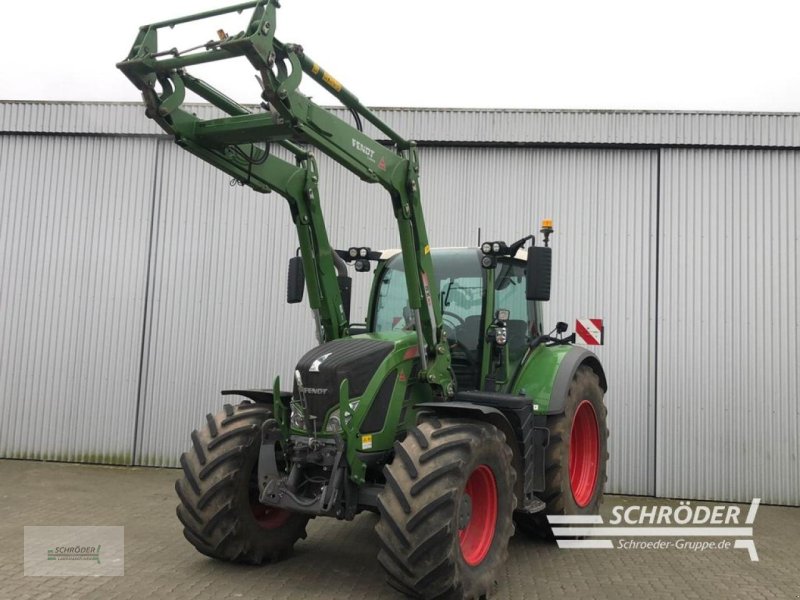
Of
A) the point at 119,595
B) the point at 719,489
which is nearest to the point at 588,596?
the point at 119,595

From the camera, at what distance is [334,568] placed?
197 inches

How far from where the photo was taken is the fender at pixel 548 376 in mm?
5727

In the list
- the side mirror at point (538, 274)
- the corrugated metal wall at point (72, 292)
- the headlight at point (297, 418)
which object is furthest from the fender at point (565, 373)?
the corrugated metal wall at point (72, 292)

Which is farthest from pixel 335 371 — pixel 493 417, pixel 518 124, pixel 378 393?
pixel 518 124

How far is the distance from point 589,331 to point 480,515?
14.4ft

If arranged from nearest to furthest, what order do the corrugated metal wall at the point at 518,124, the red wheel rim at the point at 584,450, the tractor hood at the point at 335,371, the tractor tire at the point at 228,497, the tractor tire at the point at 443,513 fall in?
the tractor tire at the point at 443,513 < the tractor hood at the point at 335,371 < the tractor tire at the point at 228,497 < the red wheel rim at the point at 584,450 < the corrugated metal wall at the point at 518,124

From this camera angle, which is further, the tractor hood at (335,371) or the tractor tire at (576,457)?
the tractor tire at (576,457)

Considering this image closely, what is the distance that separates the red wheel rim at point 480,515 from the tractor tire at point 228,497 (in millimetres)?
1563

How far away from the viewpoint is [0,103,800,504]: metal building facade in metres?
8.42

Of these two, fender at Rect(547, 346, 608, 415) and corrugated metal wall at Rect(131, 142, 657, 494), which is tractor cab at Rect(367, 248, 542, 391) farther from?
corrugated metal wall at Rect(131, 142, 657, 494)

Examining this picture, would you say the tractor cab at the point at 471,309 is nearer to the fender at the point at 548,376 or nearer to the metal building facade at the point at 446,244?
the fender at the point at 548,376

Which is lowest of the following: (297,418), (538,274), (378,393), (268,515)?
(268,515)

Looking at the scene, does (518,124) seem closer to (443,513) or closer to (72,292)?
(443,513)

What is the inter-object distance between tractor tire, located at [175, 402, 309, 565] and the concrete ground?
19 cm
